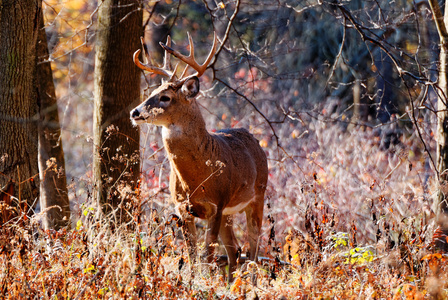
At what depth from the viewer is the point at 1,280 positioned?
3.56 meters

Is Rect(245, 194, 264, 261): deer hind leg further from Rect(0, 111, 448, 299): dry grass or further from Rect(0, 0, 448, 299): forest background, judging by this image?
Rect(0, 111, 448, 299): dry grass

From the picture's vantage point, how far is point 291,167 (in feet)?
41.7

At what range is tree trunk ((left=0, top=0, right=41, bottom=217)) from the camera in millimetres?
5258

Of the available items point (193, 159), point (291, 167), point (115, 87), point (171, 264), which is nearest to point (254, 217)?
point (193, 159)

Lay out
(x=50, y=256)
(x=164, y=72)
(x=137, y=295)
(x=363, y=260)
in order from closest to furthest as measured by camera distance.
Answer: (x=137, y=295) → (x=50, y=256) → (x=363, y=260) → (x=164, y=72)

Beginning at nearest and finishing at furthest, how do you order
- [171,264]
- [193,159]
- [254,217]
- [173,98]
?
[171,264]
[193,159]
[173,98]
[254,217]

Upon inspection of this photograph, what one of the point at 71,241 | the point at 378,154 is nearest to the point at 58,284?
the point at 71,241

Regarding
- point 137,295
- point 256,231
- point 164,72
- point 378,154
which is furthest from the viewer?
point 378,154

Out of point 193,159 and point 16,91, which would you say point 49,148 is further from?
point 193,159

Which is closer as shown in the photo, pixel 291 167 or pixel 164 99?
pixel 164 99

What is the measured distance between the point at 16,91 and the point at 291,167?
8.20 m

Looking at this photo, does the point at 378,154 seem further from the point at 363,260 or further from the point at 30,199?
the point at 30,199

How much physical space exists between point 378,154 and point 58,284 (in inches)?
358

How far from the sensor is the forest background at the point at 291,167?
3.83 meters
